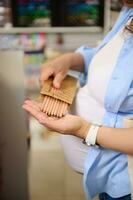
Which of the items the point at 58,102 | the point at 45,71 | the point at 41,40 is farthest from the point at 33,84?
the point at 58,102

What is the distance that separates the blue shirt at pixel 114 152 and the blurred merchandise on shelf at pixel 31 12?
203 centimetres

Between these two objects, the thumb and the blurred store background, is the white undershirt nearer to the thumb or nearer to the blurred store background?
the thumb

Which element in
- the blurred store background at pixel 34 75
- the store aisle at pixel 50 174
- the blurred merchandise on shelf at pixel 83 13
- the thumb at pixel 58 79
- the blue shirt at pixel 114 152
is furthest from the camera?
the blurred merchandise on shelf at pixel 83 13

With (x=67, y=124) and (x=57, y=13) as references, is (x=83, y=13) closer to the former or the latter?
(x=57, y=13)

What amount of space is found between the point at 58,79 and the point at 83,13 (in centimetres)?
186

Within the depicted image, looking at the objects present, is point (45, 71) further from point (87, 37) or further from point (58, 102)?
point (87, 37)

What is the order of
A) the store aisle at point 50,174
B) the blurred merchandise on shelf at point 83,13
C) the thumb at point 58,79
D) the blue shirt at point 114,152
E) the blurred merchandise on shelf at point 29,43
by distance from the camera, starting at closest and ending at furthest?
the blue shirt at point 114,152 → the thumb at point 58,79 → the store aisle at point 50,174 → the blurred merchandise on shelf at point 83,13 → the blurred merchandise on shelf at point 29,43

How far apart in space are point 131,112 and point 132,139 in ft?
0.34

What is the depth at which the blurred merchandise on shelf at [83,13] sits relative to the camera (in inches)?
114

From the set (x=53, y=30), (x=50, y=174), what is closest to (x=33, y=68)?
(x=53, y=30)

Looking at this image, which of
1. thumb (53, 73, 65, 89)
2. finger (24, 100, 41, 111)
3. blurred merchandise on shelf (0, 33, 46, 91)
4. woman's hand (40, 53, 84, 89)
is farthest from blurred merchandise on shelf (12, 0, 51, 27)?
Result: finger (24, 100, 41, 111)

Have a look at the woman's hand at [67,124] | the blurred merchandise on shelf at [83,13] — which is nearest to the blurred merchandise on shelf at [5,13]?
the blurred merchandise on shelf at [83,13]

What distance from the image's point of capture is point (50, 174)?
214 centimetres

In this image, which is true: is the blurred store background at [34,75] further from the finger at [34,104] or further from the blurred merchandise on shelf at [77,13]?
the finger at [34,104]
